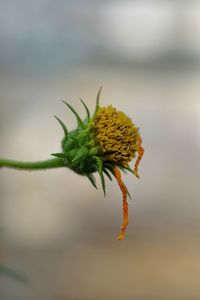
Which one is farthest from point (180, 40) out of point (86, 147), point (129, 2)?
point (86, 147)

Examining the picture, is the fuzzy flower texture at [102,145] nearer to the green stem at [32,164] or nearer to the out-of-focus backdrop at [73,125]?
the green stem at [32,164]

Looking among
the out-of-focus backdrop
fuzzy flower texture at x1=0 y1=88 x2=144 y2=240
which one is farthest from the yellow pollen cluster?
the out-of-focus backdrop

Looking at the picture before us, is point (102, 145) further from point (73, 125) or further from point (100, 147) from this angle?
point (73, 125)

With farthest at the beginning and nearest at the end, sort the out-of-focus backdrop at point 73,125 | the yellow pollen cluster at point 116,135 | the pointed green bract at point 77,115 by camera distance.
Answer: the out-of-focus backdrop at point 73,125
the yellow pollen cluster at point 116,135
the pointed green bract at point 77,115

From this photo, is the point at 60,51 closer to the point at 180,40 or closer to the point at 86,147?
the point at 180,40

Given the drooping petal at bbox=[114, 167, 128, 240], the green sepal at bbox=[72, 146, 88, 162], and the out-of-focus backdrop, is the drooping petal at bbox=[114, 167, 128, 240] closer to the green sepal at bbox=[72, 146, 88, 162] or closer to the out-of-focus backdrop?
the green sepal at bbox=[72, 146, 88, 162]

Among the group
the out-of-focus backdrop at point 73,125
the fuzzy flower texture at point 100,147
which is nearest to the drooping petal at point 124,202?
the fuzzy flower texture at point 100,147

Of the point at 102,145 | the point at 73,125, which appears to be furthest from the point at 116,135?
the point at 73,125
